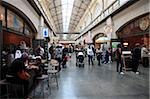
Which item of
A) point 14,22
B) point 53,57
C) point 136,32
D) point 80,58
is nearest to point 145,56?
point 136,32

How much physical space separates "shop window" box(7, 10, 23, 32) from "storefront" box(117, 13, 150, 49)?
8.25 m

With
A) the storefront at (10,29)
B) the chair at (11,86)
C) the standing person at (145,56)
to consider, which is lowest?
the chair at (11,86)

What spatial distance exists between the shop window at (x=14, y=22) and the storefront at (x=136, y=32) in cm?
825

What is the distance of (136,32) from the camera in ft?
57.7

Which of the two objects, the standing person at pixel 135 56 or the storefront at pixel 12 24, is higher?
the storefront at pixel 12 24

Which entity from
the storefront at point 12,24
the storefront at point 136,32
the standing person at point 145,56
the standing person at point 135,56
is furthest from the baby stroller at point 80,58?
the standing person at point 135,56

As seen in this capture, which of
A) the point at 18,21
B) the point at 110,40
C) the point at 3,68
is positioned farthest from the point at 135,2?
the point at 3,68

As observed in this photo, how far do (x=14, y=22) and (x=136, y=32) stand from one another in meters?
9.22

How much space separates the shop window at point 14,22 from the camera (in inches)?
473

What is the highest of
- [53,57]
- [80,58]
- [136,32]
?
[136,32]

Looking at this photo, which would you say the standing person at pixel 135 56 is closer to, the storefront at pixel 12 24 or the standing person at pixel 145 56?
the standing person at pixel 145 56

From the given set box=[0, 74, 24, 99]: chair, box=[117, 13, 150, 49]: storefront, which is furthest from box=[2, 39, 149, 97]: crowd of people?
box=[117, 13, 150, 49]: storefront

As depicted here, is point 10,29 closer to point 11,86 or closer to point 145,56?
point 11,86

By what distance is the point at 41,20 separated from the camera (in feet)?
72.7
